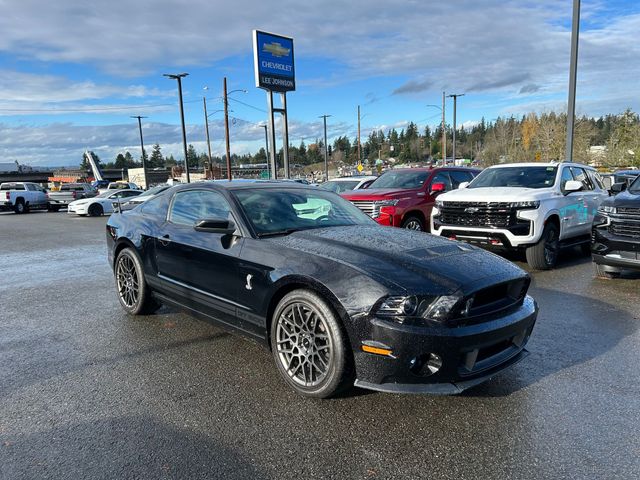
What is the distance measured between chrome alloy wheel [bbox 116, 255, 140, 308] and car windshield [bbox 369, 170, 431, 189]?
6.60 meters

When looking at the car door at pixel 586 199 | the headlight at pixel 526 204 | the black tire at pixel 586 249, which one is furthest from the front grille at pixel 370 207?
the black tire at pixel 586 249

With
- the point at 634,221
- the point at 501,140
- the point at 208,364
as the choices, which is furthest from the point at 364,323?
the point at 501,140

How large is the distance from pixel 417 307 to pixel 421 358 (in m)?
0.31

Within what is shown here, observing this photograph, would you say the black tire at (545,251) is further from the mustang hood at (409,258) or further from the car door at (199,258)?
the car door at (199,258)

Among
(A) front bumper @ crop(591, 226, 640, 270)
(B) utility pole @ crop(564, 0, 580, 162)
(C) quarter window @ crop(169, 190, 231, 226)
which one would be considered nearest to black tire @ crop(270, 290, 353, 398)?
(C) quarter window @ crop(169, 190, 231, 226)

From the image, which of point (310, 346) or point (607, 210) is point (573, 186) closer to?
point (607, 210)

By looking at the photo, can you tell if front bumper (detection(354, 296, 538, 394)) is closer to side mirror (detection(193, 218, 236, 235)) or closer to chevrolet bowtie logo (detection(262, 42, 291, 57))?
side mirror (detection(193, 218, 236, 235))

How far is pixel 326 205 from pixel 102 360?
250cm

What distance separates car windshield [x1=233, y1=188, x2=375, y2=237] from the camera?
4.18 meters

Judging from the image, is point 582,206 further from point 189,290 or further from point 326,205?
point 189,290

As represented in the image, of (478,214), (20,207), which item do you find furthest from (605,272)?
(20,207)

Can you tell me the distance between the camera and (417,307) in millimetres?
3029

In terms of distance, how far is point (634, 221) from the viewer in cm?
637

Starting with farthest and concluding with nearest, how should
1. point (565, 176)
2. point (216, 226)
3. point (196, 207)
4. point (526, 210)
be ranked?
point (565, 176)
point (526, 210)
point (196, 207)
point (216, 226)
